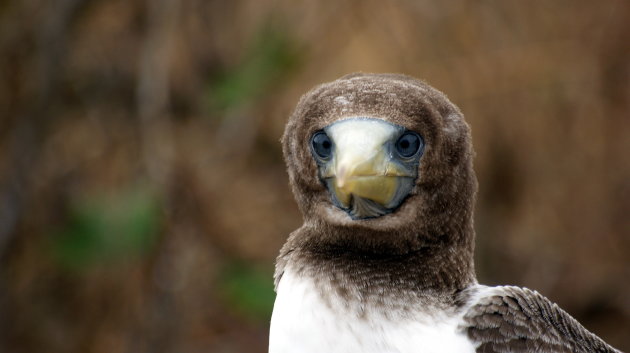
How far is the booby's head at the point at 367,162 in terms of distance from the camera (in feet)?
7.52

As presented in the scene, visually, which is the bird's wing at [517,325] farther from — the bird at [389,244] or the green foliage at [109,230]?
the green foliage at [109,230]

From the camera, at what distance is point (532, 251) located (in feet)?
21.4

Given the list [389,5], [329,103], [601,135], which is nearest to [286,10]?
[389,5]

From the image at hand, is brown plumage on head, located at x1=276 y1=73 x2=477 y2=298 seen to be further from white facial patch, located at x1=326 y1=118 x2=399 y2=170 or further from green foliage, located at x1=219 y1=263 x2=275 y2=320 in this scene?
green foliage, located at x1=219 y1=263 x2=275 y2=320

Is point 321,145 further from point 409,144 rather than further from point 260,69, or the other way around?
point 260,69

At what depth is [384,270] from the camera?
96.4 inches

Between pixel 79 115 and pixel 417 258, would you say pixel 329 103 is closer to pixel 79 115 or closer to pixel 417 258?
pixel 417 258

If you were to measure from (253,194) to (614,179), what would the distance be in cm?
259

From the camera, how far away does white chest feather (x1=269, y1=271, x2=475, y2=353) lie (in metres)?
2.27

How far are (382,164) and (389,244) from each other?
0.84 ft

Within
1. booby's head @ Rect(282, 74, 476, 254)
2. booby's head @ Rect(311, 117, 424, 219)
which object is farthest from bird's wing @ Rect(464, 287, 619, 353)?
booby's head @ Rect(311, 117, 424, 219)

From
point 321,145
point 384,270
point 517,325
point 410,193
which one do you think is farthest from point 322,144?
point 517,325

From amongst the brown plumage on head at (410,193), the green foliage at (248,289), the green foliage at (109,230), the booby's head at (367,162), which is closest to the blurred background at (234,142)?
the green foliage at (248,289)

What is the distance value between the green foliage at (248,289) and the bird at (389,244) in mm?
2429
